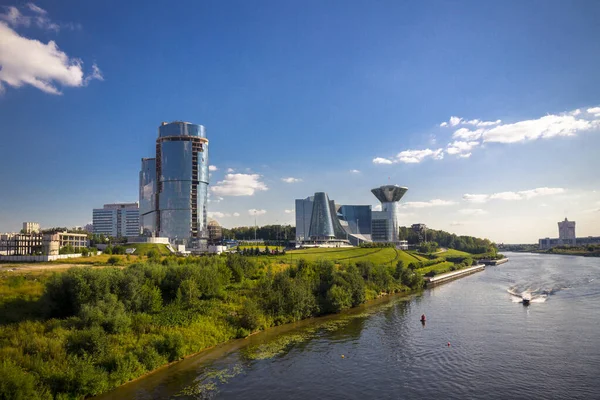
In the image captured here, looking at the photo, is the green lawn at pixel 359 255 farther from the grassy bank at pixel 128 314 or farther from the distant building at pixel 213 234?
the distant building at pixel 213 234

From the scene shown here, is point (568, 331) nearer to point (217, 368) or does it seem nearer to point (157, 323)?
point (217, 368)

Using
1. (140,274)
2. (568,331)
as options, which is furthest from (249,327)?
(568,331)

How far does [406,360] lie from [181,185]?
394 ft

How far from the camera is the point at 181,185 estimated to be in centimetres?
14350

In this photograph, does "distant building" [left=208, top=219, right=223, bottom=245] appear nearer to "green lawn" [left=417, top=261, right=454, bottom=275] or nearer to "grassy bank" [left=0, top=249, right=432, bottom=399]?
"green lawn" [left=417, top=261, right=454, bottom=275]

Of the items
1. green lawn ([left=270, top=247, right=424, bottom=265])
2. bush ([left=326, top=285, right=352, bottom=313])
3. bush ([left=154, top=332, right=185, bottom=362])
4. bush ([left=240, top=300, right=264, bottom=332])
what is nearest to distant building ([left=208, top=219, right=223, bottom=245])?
green lawn ([left=270, top=247, right=424, bottom=265])

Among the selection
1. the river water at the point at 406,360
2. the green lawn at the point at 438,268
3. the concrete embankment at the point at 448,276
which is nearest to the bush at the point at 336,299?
the river water at the point at 406,360

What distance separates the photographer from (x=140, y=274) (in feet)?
148

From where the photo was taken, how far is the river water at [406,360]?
28.8 meters

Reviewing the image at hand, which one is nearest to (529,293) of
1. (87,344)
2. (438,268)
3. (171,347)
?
(438,268)

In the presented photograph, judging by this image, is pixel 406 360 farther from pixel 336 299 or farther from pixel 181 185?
pixel 181 185

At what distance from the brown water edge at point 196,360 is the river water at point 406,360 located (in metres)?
0.10

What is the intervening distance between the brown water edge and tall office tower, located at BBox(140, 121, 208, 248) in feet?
326

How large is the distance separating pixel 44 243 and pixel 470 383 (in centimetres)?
6726
